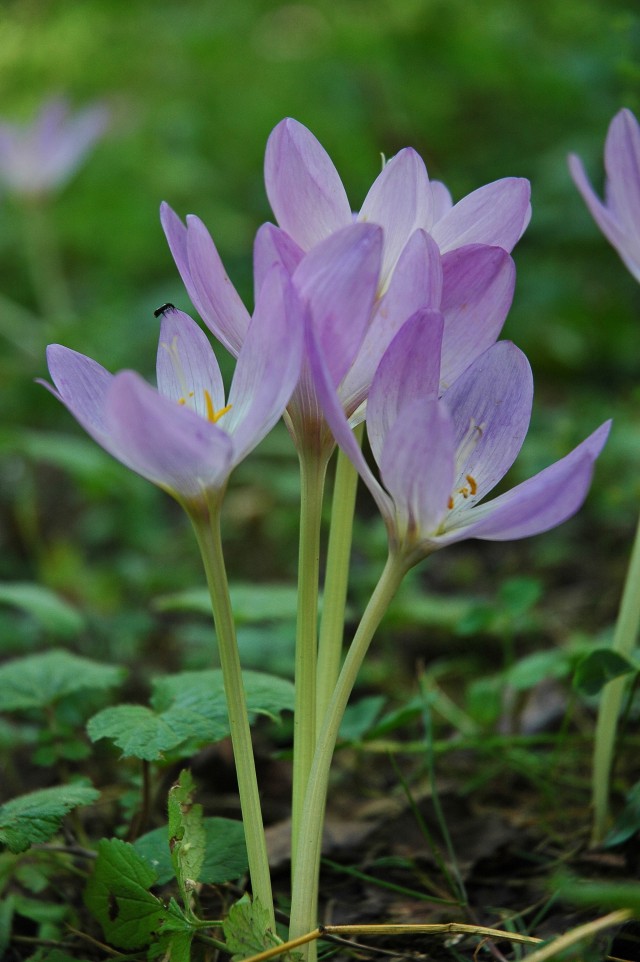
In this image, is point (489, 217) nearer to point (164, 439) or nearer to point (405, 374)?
point (405, 374)

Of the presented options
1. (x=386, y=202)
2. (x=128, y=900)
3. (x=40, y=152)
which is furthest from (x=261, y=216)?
(x=128, y=900)

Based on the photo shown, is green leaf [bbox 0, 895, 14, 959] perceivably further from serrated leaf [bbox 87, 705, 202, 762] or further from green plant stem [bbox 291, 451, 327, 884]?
green plant stem [bbox 291, 451, 327, 884]

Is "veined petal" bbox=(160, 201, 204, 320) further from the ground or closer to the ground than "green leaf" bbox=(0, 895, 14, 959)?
further from the ground

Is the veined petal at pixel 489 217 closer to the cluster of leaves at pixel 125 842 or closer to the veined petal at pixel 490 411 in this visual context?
the veined petal at pixel 490 411

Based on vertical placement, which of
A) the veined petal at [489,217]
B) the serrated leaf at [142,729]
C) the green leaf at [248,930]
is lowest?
the green leaf at [248,930]

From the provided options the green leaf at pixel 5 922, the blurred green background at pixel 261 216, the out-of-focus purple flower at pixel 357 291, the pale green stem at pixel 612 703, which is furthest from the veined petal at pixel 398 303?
the blurred green background at pixel 261 216

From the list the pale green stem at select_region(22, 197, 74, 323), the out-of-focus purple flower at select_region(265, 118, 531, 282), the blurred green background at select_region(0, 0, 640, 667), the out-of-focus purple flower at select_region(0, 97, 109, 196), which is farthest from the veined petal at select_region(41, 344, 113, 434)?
the out-of-focus purple flower at select_region(0, 97, 109, 196)

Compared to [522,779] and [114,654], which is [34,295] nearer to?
[114,654]
